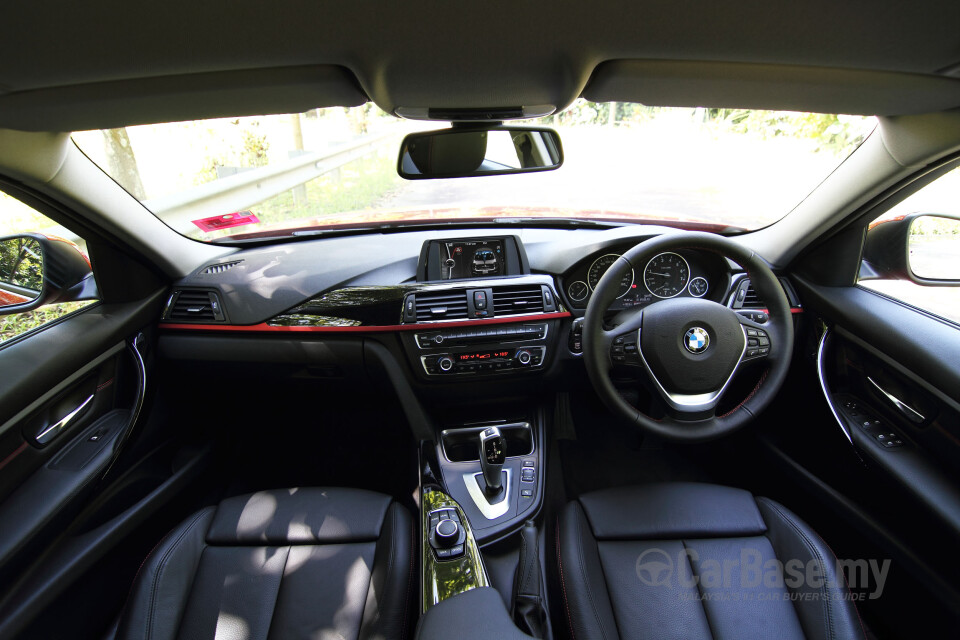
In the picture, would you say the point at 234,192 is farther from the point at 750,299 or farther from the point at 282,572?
the point at 750,299

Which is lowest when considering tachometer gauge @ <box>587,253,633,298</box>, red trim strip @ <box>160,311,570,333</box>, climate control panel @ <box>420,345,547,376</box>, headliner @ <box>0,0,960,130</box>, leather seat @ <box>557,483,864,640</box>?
leather seat @ <box>557,483,864,640</box>

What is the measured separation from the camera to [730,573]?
165 centimetres

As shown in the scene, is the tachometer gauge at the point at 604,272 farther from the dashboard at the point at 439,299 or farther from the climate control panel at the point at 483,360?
the climate control panel at the point at 483,360

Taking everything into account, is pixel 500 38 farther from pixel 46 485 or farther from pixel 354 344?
pixel 46 485

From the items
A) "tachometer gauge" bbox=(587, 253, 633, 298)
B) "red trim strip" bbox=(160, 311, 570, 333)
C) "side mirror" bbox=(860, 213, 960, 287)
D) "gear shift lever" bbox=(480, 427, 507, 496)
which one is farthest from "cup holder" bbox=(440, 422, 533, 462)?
"side mirror" bbox=(860, 213, 960, 287)

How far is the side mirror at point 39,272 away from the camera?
2.02 m

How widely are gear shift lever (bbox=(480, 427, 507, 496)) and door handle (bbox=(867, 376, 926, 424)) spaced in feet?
5.22

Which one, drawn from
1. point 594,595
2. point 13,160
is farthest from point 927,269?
point 13,160

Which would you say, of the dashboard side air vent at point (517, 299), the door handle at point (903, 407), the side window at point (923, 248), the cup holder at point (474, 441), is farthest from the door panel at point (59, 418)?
the side window at point (923, 248)

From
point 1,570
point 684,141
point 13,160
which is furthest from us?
point 684,141

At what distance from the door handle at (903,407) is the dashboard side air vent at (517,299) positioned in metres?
1.47

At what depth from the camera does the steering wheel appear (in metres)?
1.83

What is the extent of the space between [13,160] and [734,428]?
273cm

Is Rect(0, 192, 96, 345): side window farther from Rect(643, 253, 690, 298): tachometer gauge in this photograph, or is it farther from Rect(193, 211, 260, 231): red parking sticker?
Rect(643, 253, 690, 298): tachometer gauge
